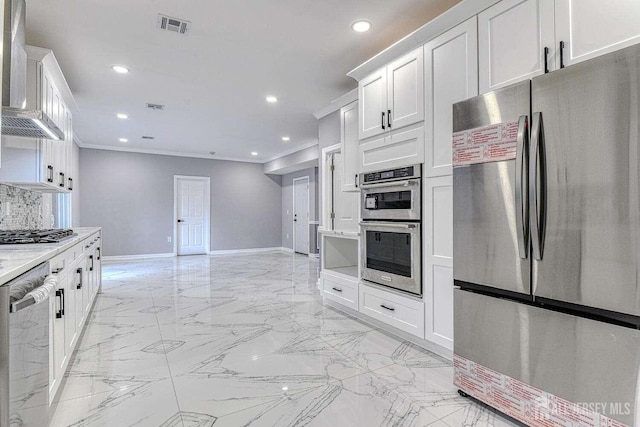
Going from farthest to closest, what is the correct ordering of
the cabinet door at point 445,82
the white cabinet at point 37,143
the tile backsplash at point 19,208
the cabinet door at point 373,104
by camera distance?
1. the tile backsplash at point 19,208
2. the cabinet door at point 373,104
3. the white cabinet at point 37,143
4. the cabinet door at point 445,82

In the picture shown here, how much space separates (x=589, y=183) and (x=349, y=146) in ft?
8.01

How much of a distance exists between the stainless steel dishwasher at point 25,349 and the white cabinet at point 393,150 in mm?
2309

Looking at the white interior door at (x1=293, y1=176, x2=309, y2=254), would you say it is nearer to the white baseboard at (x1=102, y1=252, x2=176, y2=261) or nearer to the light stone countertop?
the white baseboard at (x1=102, y1=252, x2=176, y2=261)

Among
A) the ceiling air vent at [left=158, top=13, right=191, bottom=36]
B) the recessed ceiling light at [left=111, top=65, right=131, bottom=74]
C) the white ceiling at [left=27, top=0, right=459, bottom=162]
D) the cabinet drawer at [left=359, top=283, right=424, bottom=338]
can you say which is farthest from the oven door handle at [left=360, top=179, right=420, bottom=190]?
the recessed ceiling light at [left=111, top=65, right=131, bottom=74]

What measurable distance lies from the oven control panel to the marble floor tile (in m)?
1.36

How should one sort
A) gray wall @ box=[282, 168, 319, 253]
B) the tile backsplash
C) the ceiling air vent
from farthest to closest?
gray wall @ box=[282, 168, 319, 253]
the tile backsplash
the ceiling air vent

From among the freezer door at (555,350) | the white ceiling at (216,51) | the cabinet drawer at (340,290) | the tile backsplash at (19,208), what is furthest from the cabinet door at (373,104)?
the tile backsplash at (19,208)

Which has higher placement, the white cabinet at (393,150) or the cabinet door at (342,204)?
the white cabinet at (393,150)

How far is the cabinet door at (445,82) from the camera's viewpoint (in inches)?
84.7

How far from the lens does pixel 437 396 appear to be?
197 centimetres

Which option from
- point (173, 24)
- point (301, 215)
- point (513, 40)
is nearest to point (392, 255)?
→ point (513, 40)

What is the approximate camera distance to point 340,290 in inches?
140

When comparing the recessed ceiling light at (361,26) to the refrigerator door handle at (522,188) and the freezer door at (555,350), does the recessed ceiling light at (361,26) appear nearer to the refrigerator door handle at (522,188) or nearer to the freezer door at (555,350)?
the refrigerator door handle at (522,188)

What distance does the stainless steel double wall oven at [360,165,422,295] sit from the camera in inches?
99.3
